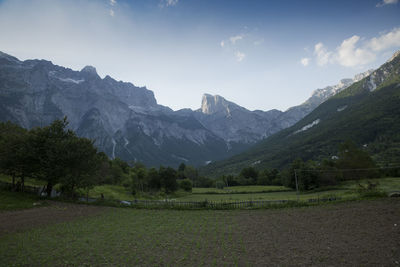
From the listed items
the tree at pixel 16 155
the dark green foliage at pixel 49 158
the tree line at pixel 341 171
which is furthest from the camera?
the tree line at pixel 341 171

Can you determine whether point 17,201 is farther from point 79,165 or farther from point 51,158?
point 79,165

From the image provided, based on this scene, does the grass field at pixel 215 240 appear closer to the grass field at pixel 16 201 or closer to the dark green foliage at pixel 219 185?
the grass field at pixel 16 201

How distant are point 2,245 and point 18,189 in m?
34.7

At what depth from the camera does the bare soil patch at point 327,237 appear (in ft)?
44.7

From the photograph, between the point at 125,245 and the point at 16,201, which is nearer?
the point at 125,245

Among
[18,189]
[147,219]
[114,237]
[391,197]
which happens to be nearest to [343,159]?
[391,197]

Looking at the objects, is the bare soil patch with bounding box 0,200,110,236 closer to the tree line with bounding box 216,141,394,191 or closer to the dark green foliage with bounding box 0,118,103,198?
the dark green foliage with bounding box 0,118,103,198

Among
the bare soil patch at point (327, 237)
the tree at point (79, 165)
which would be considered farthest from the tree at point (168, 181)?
the bare soil patch at point (327, 237)

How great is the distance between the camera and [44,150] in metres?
43.4

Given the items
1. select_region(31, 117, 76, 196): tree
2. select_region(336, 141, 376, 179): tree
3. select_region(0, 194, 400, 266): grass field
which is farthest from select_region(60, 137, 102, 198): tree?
select_region(336, 141, 376, 179): tree

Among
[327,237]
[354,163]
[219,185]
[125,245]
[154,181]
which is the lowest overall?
[327,237]

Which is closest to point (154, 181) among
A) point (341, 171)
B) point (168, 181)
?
point (168, 181)

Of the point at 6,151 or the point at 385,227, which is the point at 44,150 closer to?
the point at 6,151

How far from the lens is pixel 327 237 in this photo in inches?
723
